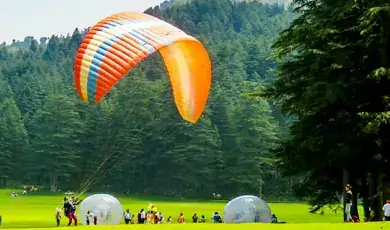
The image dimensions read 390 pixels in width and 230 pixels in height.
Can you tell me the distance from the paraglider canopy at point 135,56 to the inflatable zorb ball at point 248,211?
3.26 meters

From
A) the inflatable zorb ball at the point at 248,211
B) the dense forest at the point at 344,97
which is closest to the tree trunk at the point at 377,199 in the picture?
the dense forest at the point at 344,97

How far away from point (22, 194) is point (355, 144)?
6369 centimetres

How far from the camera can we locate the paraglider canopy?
62.8 ft

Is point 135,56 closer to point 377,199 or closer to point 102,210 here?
point 102,210

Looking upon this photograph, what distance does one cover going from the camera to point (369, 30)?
21594 millimetres

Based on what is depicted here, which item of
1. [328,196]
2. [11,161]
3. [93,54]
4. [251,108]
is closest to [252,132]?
[251,108]

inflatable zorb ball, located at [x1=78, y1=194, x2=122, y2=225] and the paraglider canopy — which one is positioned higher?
the paraglider canopy

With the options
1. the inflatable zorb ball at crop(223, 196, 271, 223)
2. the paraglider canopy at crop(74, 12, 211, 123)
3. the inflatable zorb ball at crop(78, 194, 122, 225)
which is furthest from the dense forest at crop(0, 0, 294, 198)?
the paraglider canopy at crop(74, 12, 211, 123)

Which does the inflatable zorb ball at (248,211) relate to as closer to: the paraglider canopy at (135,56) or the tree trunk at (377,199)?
the paraglider canopy at (135,56)

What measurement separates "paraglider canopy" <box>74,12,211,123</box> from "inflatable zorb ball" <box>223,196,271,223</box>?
3.26 meters

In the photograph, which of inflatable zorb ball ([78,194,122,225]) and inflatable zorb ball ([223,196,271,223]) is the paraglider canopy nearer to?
inflatable zorb ball ([223,196,271,223])

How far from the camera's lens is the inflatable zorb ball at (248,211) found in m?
21.8

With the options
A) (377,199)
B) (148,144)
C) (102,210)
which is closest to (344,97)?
(377,199)

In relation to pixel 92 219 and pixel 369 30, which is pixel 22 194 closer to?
pixel 92 219
